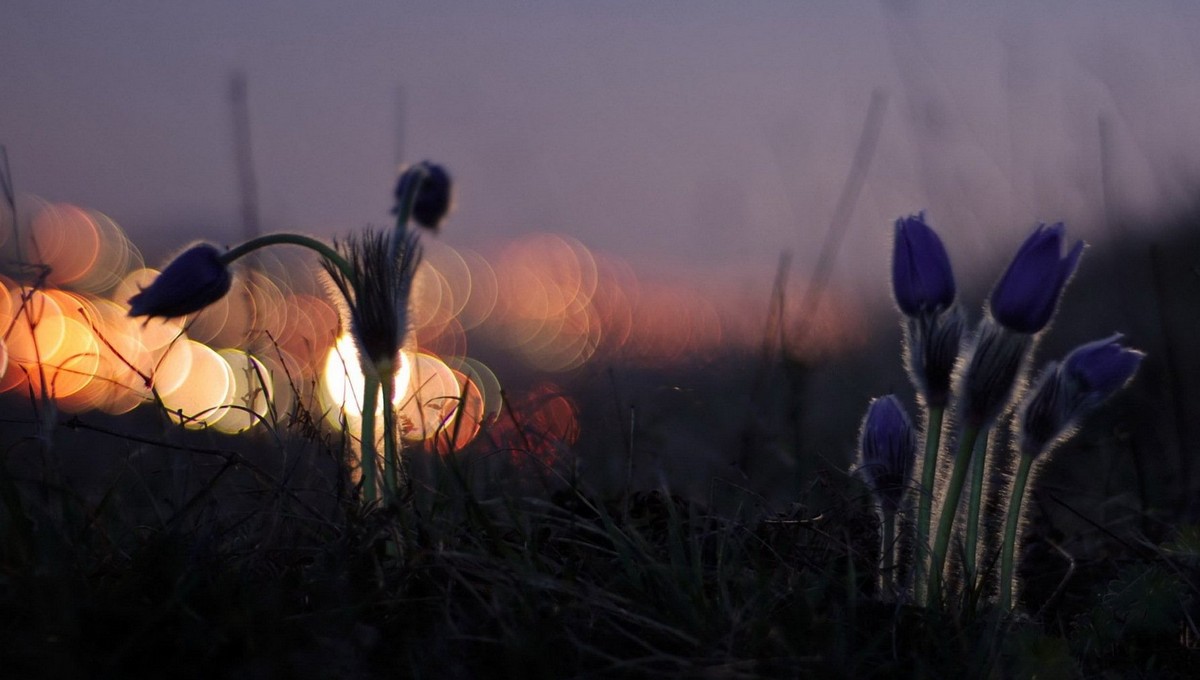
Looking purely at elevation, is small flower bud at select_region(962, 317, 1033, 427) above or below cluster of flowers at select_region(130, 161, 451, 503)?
below

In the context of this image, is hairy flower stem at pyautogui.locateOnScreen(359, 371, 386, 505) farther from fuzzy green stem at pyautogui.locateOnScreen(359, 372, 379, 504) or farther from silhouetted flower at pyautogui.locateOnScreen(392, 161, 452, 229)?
silhouetted flower at pyautogui.locateOnScreen(392, 161, 452, 229)

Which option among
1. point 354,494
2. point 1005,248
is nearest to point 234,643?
point 354,494

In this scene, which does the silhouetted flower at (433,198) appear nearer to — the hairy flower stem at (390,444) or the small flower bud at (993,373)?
the hairy flower stem at (390,444)

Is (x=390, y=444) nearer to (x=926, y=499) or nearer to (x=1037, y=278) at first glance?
(x=926, y=499)

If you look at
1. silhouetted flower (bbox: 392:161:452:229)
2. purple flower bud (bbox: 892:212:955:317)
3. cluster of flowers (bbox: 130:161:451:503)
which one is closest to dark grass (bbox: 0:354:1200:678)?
cluster of flowers (bbox: 130:161:451:503)

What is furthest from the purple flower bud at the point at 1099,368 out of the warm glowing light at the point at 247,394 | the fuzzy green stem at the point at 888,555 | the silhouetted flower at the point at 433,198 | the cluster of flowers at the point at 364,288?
the warm glowing light at the point at 247,394

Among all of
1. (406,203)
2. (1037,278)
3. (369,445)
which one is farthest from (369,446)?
(1037,278)
